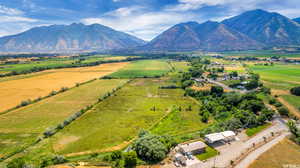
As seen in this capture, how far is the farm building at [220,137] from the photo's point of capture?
34.6m

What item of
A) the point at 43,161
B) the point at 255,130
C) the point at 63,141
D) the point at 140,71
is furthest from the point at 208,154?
the point at 140,71

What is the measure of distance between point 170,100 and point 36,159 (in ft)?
154

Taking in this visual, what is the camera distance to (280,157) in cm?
3039

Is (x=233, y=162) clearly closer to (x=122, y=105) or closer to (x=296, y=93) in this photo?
(x=122, y=105)

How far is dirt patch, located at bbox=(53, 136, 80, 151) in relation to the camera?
35.2 metres

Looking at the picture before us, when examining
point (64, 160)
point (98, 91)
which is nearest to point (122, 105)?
point (98, 91)

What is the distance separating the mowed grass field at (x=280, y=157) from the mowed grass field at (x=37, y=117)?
48.3 meters

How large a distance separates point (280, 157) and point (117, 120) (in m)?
38.8

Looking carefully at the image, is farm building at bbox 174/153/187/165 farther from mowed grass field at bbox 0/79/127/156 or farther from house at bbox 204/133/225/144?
mowed grass field at bbox 0/79/127/156

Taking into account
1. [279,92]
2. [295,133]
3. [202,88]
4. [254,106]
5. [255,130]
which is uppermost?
[279,92]

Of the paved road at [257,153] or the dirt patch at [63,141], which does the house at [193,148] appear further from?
the dirt patch at [63,141]

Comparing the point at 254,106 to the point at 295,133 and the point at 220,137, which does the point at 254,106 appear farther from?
the point at 220,137

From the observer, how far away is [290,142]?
34969mm

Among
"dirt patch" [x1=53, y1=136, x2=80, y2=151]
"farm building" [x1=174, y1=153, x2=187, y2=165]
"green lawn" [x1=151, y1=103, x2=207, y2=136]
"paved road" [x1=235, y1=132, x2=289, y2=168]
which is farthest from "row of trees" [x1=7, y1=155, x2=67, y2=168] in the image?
"paved road" [x1=235, y1=132, x2=289, y2=168]
